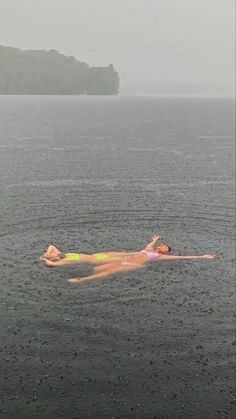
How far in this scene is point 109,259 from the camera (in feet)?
179

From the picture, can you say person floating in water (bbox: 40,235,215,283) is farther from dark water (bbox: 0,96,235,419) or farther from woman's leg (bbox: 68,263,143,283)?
dark water (bbox: 0,96,235,419)

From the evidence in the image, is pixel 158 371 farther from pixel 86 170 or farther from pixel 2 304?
pixel 86 170

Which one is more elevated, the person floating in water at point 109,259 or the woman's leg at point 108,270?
the person floating in water at point 109,259

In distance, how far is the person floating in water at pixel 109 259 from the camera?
53.3 meters

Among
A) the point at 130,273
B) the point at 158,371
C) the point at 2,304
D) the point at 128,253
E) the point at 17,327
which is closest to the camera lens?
the point at 158,371

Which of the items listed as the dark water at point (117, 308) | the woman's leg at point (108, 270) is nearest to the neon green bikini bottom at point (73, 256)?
the dark water at point (117, 308)

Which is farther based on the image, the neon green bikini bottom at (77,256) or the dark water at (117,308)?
the neon green bikini bottom at (77,256)

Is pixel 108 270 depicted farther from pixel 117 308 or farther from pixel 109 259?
pixel 117 308

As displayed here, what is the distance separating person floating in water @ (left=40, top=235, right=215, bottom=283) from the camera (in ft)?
175

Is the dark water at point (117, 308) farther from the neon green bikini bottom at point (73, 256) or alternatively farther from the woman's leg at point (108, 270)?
the neon green bikini bottom at point (73, 256)

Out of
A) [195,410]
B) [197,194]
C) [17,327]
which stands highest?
[197,194]

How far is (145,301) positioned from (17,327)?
12777 mm

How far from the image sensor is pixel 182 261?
2249 inches

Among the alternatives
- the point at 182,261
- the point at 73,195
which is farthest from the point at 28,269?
the point at 73,195
